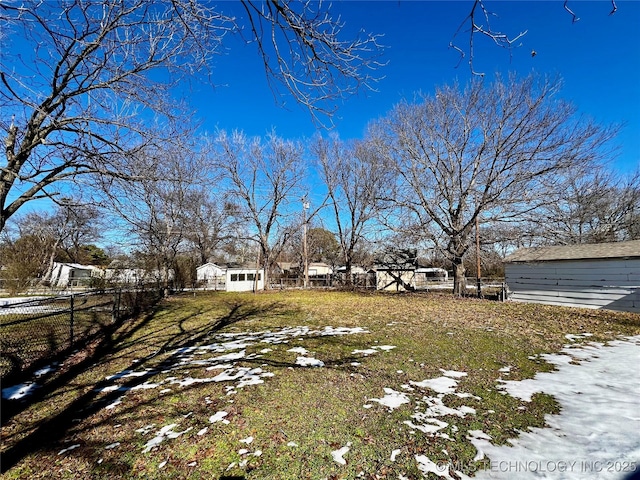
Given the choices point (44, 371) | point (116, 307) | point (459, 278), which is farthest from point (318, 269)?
point (44, 371)

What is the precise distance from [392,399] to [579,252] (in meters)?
13.4

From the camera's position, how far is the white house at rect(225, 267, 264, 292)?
1003 inches

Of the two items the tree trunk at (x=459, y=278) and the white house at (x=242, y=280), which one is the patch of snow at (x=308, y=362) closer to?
the tree trunk at (x=459, y=278)

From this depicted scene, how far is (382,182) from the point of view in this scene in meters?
21.7

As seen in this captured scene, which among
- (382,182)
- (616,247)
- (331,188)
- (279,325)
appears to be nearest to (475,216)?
(616,247)

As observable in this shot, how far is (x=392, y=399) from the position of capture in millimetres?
3541

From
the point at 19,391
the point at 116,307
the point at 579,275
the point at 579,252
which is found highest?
the point at 579,252

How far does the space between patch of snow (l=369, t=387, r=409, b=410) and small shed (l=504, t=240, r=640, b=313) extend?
11.8 metres

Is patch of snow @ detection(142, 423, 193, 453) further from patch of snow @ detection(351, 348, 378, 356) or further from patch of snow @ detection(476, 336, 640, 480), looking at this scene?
patch of snow @ detection(351, 348, 378, 356)

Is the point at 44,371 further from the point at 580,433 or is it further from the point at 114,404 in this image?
the point at 580,433

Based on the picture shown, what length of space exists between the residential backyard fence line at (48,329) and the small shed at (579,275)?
636 inches

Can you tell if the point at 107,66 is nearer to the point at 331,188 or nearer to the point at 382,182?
the point at 382,182

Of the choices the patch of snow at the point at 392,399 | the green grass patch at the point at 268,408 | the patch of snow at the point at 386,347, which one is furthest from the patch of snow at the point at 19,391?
the patch of snow at the point at 386,347

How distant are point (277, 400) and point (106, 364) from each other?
11.8 feet
